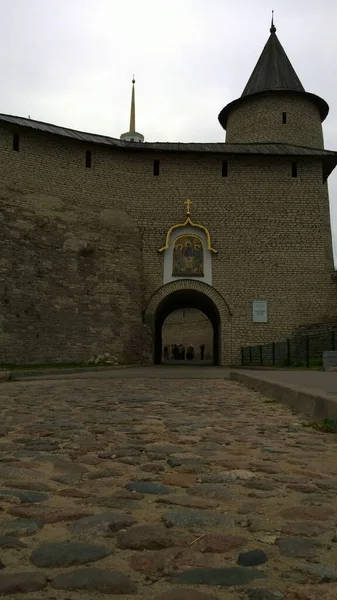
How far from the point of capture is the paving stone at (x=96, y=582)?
5.10ft

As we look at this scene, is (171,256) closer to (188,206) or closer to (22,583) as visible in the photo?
(188,206)

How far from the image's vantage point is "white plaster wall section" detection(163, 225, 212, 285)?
22.8 meters

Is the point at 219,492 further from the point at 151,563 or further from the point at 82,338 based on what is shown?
the point at 82,338

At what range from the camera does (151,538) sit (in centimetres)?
195

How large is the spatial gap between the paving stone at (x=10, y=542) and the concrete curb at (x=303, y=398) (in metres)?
3.28

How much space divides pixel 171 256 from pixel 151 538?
21361mm

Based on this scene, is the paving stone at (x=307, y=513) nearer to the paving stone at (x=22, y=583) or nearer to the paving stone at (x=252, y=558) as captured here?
the paving stone at (x=252, y=558)

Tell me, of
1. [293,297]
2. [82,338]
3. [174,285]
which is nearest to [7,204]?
[82,338]

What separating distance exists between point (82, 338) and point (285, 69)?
61.6ft

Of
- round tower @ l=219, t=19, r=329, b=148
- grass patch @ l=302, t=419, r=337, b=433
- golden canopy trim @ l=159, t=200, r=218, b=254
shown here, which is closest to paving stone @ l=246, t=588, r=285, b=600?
grass patch @ l=302, t=419, r=337, b=433

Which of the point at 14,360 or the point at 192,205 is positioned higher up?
the point at 192,205

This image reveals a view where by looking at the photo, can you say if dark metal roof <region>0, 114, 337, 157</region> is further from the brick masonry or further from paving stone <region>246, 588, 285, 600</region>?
paving stone <region>246, 588, 285, 600</region>

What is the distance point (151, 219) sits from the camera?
23250 millimetres

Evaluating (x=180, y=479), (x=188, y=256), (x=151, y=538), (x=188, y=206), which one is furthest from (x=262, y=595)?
(x=188, y=206)
